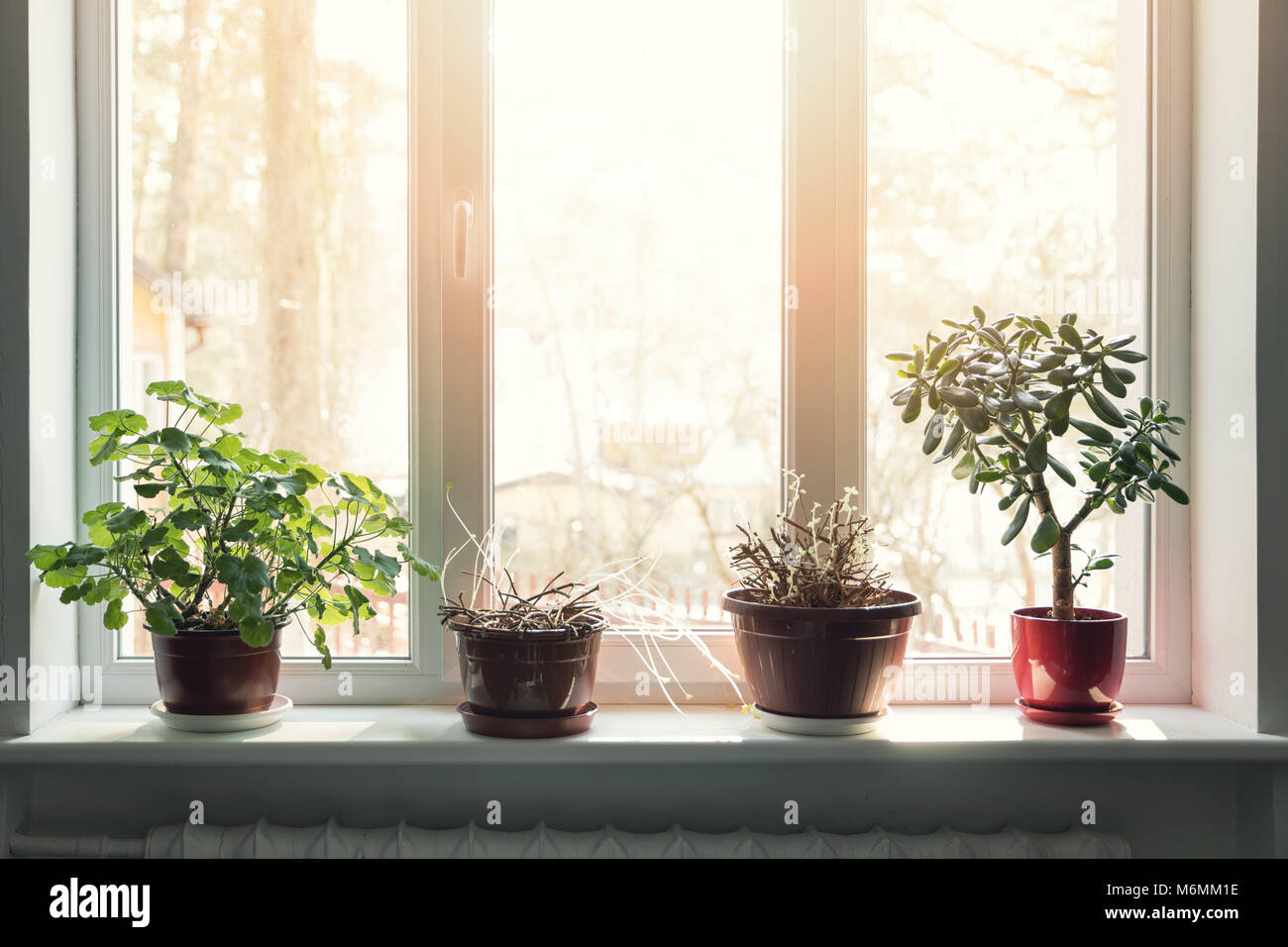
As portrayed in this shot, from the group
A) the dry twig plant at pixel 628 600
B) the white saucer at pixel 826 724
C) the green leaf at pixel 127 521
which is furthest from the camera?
the dry twig plant at pixel 628 600

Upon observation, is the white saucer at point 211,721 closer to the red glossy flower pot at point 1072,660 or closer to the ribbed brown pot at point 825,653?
the ribbed brown pot at point 825,653

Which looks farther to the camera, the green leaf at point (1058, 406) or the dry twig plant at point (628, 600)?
the dry twig plant at point (628, 600)

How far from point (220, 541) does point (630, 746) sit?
0.72m

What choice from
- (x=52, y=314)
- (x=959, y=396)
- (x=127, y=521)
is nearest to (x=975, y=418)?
(x=959, y=396)

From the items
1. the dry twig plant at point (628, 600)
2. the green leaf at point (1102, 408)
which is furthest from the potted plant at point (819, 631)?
the green leaf at point (1102, 408)

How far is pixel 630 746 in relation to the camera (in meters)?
1.38

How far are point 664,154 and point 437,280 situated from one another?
0.49m

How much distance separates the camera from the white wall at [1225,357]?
1.48 metres

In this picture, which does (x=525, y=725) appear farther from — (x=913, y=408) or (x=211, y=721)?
(x=913, y=408)

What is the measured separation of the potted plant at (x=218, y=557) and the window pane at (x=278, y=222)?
0.22 meters

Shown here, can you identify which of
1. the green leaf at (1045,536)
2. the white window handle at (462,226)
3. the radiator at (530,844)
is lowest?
the radiator at (530,844)

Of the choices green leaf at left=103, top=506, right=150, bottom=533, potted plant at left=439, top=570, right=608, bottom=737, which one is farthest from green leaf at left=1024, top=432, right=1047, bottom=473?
green leaf at left=103, top=506, right=150, bottom=533

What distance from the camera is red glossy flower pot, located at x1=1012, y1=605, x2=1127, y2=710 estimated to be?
142 centimetres

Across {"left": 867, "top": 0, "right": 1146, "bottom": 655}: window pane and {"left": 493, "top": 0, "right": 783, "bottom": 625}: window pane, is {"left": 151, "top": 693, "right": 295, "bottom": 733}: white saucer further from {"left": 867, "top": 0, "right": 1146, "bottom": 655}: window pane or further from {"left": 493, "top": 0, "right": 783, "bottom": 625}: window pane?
{"left": 867, "top": 0, "right": 1146, "bottom": 655}: window pane
